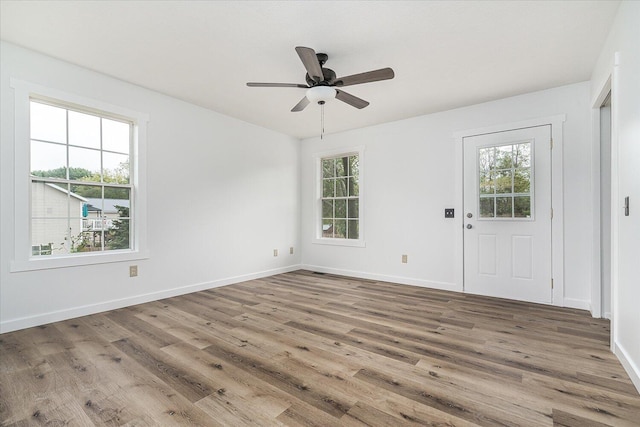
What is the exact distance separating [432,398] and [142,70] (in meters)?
3.83

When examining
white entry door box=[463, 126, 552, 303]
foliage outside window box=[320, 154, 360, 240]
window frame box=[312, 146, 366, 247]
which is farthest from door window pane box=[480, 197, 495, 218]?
foliage outside window box=[320, 154, 360, 240]

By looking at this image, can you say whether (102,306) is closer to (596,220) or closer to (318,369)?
(318,369)

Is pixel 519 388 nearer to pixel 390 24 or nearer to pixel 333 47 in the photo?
pixel 390 24

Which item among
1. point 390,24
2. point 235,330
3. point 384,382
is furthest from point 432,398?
point 390,24

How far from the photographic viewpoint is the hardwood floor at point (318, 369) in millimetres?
1605

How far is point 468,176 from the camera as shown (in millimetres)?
4121

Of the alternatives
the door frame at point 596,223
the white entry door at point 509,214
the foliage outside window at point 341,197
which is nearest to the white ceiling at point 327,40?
the door frame at point 596,223

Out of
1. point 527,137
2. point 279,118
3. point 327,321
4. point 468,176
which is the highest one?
point 279,118

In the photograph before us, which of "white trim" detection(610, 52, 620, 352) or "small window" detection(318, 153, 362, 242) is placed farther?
"small window" detection(318, 153, 362, 242)

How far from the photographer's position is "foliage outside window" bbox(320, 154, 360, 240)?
5312 mm

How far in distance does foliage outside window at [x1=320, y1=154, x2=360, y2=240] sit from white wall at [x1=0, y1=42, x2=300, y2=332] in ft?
1.93

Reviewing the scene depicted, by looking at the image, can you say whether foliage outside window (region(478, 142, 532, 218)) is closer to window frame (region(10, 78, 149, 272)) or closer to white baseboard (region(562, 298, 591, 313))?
white baseboard (region(562, 298, 591, 313))

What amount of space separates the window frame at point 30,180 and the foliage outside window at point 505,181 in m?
4.24

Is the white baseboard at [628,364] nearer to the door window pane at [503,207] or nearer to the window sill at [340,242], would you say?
the door window pane at [503,207]
